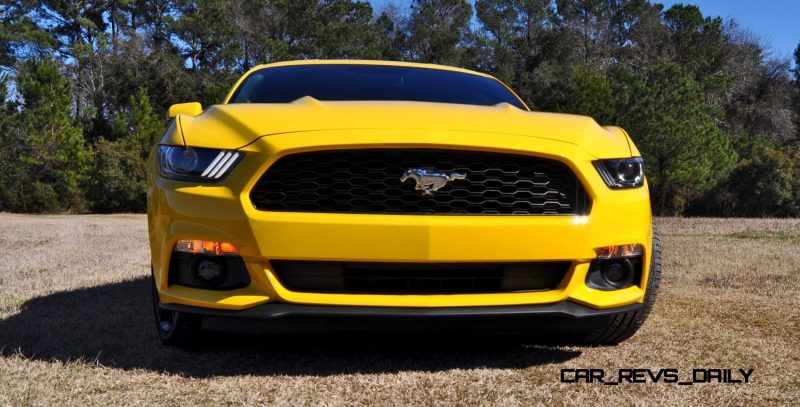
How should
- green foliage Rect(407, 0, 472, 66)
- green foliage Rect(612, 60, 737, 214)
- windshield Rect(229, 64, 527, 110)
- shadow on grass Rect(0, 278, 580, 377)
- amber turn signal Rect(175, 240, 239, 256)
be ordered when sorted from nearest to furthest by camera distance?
1. amber turn signal Rect(175, 240, 239, 256)
2. shadow on grass Rect(0, 278, 580, 377)
3. windshield Rect(229, 64, 527, 110)
4. green foliage Rect(612, 60, 737, 214)
5. green foliage Rect(407, 0, 472, 66)

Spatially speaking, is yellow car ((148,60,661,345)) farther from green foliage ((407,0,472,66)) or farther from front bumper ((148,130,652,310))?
green foliage ((407,0,472,66))

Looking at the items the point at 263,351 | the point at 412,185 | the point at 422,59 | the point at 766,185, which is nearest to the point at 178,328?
the point at 263,351

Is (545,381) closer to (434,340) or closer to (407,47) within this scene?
(434,340)

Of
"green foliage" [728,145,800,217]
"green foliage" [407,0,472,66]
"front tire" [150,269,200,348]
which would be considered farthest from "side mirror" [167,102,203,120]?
"green foliage" [407,0,472,66]

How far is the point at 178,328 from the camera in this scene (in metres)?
2.85

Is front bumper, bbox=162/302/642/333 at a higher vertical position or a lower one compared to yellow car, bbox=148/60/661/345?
lower

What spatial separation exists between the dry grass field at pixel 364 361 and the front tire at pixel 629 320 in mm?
62

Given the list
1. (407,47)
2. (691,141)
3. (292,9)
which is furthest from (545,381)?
(407,47)

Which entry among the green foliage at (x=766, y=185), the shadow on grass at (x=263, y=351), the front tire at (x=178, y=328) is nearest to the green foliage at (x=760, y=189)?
the green foliage at (x=766, y=185)

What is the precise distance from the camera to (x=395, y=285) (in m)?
2.55

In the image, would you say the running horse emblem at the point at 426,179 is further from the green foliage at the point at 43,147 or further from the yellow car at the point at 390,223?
the green foliage at the point at 43,147

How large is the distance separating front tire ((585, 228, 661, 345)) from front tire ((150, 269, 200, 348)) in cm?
174

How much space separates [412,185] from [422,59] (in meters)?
45.4

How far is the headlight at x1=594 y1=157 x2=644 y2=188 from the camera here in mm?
2699
